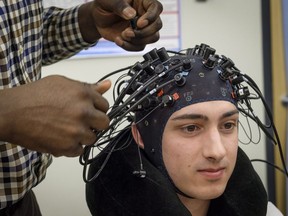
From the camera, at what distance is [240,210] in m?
1.29

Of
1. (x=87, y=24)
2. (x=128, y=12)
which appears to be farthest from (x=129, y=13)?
(x=87, y=24)

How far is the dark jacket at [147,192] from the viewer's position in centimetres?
115

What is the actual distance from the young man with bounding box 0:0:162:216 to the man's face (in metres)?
0.26

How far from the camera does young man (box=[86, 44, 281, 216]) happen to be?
3.73ft

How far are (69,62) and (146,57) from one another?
29.0 inches

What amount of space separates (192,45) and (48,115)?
4.42 ft

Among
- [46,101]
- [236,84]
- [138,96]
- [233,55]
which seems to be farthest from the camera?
[233,55]

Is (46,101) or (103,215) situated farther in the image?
(103,215)

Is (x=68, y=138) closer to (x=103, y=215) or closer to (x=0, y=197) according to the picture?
(x=0, y=197)

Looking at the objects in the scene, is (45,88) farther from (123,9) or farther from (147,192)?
→ (147,192)

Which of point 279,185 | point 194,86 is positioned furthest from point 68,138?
point 279,185

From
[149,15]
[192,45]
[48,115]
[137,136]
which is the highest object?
[149,15]

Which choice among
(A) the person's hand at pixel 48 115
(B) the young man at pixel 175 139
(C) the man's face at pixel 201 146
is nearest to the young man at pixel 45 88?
(A) the person's hand at pixel 48 115

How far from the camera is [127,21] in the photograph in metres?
1.21
